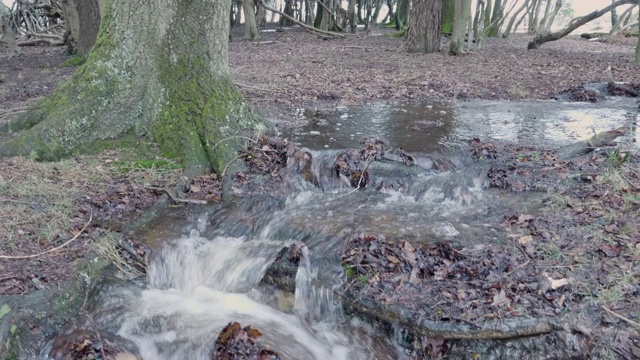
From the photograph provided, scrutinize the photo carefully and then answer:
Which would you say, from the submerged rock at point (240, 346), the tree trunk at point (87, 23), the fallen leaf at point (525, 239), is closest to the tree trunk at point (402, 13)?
the tree trunk at point (87, 23)

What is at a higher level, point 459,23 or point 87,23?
point 459,23

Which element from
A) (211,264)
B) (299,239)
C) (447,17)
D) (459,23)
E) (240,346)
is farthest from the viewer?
(447,17)

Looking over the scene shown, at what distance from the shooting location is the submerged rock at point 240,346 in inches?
134

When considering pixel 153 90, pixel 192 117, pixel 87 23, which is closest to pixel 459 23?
pixel 87 23

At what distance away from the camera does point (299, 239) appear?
4.85m

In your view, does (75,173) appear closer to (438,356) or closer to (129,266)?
(129,266)

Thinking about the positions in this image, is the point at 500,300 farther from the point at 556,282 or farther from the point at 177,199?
the point at 177,199

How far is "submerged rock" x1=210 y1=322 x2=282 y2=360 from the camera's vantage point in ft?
11.2

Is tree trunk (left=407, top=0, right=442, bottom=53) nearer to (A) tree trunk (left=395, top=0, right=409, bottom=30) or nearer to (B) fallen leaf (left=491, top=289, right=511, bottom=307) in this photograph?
(A) tree trunk (left=395, top=0, right=409, bottom=30)

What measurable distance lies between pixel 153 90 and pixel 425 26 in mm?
11022

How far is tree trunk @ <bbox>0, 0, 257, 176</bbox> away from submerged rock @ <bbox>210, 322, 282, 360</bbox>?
8.41 feet

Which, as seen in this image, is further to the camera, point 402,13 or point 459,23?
point 402,13

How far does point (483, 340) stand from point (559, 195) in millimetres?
2415

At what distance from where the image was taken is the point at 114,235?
4484 millimetres
